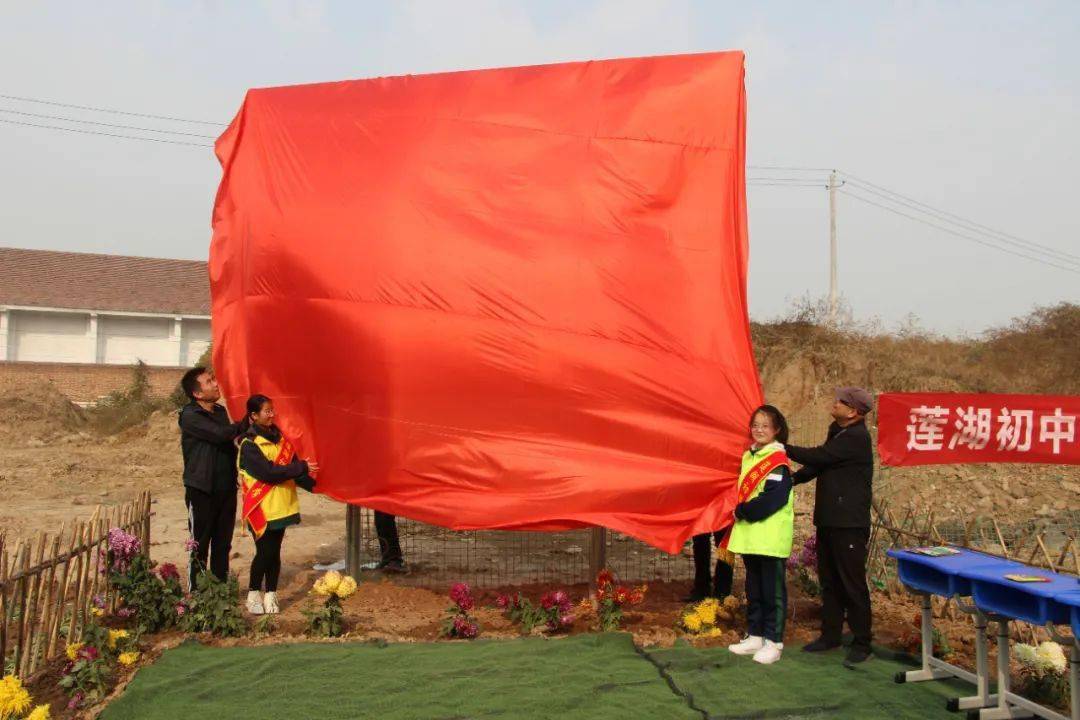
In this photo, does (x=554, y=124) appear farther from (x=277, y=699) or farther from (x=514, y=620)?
(x=277, y=699)

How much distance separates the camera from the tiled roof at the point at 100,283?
3084 cm

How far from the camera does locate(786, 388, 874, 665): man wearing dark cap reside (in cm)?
521

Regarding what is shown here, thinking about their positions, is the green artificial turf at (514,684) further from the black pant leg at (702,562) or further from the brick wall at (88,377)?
the brick wall at (88,377)

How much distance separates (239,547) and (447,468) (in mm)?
4680

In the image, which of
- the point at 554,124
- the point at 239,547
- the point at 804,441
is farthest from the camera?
the point at 804,441

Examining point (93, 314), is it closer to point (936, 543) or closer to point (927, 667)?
point (936, 543)

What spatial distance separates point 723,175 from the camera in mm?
5664

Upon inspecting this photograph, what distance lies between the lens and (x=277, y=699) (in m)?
4.54

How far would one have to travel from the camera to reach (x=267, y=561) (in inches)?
239

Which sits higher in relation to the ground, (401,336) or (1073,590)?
(401,336)

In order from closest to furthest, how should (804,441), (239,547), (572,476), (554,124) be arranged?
(572,476), (554,124), (239,547), (804,441)

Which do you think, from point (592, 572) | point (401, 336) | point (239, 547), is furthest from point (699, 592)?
point (239, 547)

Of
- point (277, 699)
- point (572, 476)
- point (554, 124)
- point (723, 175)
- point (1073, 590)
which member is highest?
point (554, 124)

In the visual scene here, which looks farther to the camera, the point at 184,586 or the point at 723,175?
the point at 184,586
